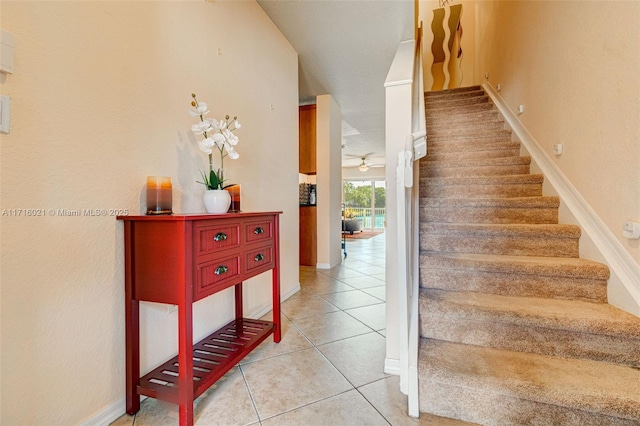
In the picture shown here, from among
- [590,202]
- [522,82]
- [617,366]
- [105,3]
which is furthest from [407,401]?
[522,82]

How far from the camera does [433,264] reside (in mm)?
1799

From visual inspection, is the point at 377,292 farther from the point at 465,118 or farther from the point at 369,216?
the point at 369,216

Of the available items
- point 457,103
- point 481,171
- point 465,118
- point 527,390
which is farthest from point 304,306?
point 457,103

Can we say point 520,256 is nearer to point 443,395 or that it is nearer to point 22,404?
point 443,395

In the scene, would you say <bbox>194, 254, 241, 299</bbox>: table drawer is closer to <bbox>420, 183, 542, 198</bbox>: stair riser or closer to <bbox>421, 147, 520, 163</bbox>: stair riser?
<bbox>420, 183, 542, 198</bbox>: stair riser

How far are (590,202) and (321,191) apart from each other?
3.11 m

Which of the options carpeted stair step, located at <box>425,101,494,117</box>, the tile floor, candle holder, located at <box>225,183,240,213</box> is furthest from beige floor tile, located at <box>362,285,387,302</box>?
carpeted stair step, located at <box>425,101,494,117</box>

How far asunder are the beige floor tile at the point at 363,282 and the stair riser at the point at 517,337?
1803 millimetres

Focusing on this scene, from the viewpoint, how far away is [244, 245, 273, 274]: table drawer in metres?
1.65

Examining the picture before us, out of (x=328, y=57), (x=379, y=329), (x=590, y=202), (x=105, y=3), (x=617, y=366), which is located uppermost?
(x=328, y=57)

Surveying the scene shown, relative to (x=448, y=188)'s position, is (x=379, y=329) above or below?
below

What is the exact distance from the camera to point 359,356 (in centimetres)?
178

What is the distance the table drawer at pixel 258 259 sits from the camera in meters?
1.65

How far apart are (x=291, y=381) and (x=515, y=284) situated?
1412 mm
